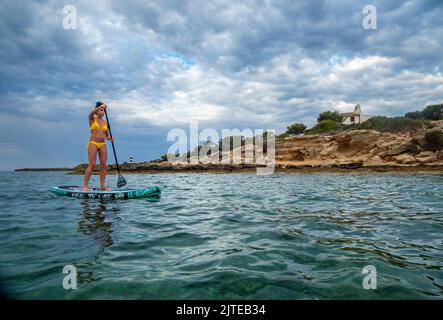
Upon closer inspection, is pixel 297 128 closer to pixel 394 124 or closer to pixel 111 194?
pixel 394 124

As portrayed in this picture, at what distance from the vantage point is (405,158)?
86.0 feet

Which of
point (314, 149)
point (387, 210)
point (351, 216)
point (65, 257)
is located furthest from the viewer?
point (314, 149)

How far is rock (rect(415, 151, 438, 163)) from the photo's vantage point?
25141 millimetres

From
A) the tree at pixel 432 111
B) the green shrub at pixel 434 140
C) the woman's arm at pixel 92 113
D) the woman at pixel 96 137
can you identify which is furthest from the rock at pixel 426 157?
the woman's arm at pixel 92 113

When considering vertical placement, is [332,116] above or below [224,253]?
above

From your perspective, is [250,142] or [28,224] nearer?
[28,224]

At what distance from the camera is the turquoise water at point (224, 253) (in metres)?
2.76

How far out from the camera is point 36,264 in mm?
3430

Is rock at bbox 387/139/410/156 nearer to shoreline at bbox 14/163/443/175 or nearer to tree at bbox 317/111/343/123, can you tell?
shoreline at bbox 14/163/443/175

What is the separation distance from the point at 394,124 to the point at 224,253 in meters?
37.5

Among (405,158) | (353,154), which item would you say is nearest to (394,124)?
(353,154)
